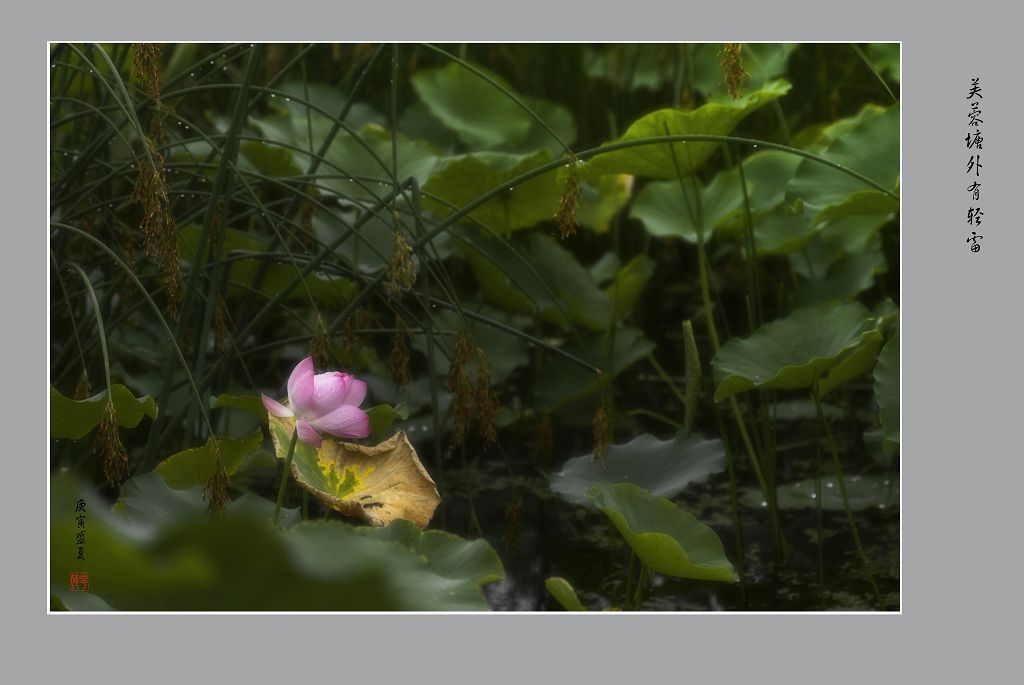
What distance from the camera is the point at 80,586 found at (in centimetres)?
104

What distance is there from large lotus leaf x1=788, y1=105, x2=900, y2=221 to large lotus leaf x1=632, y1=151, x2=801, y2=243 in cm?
38

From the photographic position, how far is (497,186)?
5.58 ft

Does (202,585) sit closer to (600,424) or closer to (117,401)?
(117,401)

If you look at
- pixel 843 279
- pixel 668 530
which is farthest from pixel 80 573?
pixel 843 279

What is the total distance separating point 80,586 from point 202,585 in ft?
0.69

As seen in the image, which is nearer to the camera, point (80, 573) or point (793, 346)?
point (80, 573)

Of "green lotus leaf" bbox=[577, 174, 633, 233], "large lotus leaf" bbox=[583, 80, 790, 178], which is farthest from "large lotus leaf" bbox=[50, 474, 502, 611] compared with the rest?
"green lotus leaf" bbox=[577, 174, 633, 233]

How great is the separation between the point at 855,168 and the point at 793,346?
0.97 ft

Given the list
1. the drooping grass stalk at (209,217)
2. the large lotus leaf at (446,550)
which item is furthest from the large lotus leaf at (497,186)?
the large lotus leaf at (446,550)

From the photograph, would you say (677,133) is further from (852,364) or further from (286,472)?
(286,472)

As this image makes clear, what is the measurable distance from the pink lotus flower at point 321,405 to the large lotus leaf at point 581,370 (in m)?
0.64

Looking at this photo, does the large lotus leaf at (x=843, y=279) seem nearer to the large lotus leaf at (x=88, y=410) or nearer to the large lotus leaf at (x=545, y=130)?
the large lotus leaf at (x=545, y=130)

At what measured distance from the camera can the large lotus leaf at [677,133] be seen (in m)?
1.43

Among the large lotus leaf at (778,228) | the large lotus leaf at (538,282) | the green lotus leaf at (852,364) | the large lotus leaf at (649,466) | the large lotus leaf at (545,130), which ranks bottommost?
the large lotus leaf at (649,466)
